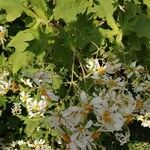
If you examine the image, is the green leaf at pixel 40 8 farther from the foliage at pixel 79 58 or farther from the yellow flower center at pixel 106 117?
the yellow flower center at pixel 106 117

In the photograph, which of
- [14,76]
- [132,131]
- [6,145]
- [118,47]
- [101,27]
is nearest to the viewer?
[118,47]

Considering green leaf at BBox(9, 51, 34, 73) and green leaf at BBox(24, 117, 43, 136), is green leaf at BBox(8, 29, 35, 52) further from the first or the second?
green leaf at BBox(24, 117, 43, 136)

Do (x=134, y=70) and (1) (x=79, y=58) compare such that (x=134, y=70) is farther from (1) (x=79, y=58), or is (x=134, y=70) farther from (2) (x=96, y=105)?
(2) (x=96, y=105)

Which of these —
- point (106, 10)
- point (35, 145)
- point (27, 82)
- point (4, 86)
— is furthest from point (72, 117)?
point (35, 145)

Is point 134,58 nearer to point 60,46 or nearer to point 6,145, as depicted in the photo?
point 60,46

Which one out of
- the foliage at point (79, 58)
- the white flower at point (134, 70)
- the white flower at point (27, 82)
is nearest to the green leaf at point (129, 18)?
the foliage at point (79, 58)

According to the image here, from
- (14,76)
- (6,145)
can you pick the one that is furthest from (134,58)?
(6,145)
